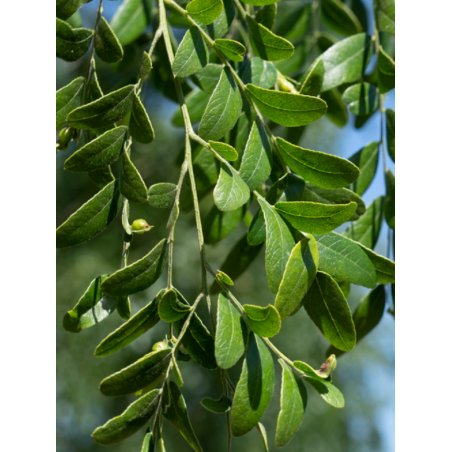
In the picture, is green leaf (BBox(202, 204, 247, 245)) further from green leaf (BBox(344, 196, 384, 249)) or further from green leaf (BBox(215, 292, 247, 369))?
green leaf (BBox(215, 292, 247, 369))

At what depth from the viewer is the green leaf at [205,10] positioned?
42 centimetres

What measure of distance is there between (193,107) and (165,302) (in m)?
0.44

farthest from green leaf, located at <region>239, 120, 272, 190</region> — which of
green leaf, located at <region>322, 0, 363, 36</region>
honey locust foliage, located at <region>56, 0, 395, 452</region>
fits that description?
green leaf, located at <region>322, 0, 363, 36</region>

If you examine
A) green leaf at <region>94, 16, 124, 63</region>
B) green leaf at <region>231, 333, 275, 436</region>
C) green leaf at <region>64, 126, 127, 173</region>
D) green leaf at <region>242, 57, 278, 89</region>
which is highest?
green leaf at <region>94, 16, 124, 63</region>

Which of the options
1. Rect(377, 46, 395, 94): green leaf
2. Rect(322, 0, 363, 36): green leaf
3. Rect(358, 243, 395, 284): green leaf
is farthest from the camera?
Rect(322, 0, 363, 36): green leaf

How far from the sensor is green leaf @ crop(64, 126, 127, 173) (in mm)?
385

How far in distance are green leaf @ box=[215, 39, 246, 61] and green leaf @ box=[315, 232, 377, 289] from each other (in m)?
0.20

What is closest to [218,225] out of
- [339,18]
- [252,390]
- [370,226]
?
[370,226]

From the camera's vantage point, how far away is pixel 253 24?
0.49 m

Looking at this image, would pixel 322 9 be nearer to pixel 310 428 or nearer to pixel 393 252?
pixel 393 252

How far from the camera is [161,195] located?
15.6 inches

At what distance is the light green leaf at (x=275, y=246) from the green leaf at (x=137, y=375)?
113mm

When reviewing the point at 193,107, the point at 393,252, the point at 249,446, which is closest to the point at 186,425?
the point at 393,252

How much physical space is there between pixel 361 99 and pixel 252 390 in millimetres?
430
